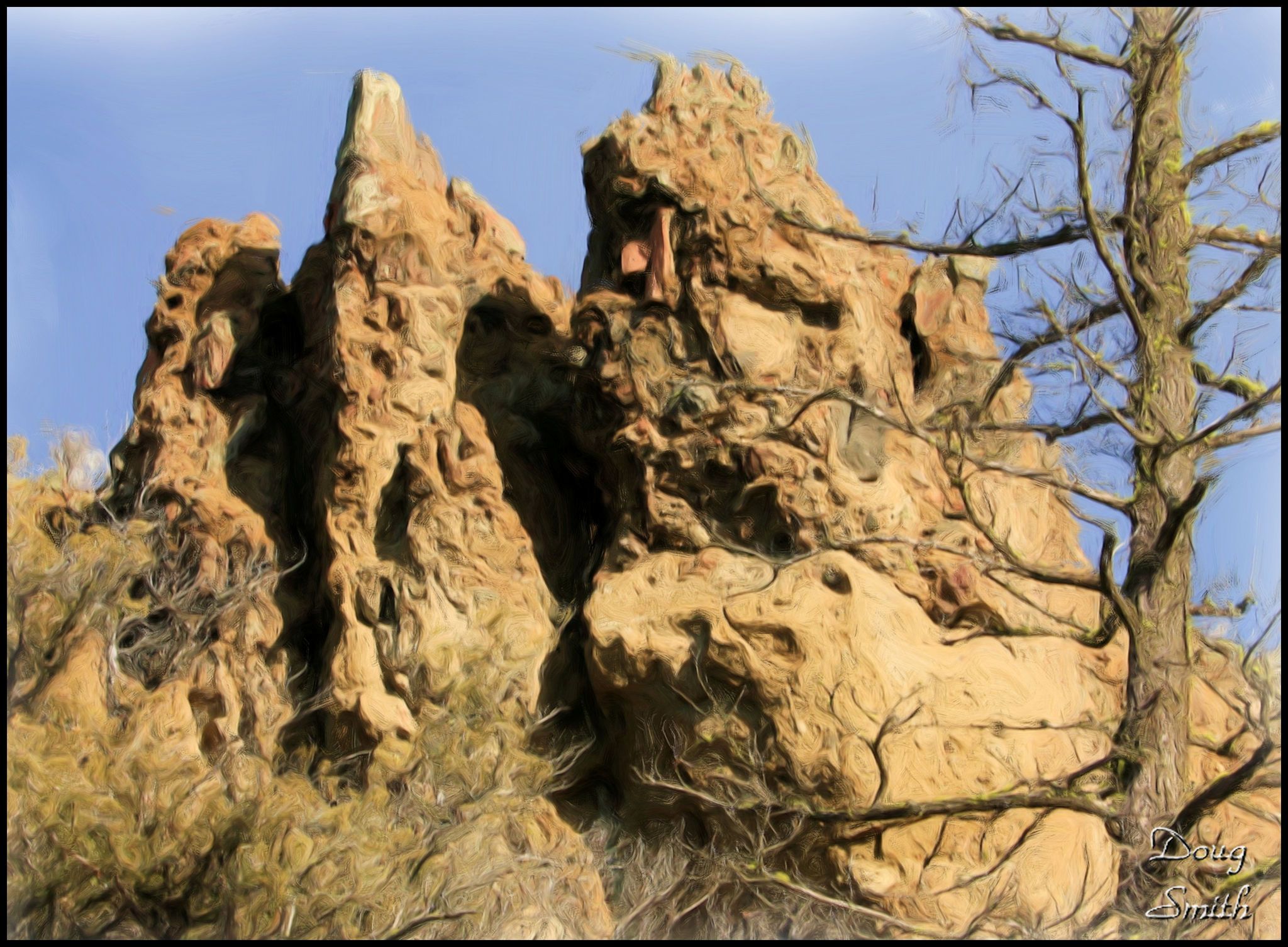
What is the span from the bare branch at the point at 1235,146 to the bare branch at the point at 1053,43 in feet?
2.43

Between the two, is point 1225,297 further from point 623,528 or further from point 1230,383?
point 623,528

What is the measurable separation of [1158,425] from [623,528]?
18.3 feet

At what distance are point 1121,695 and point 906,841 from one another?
2.41m

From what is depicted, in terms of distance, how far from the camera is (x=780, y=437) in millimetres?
13203

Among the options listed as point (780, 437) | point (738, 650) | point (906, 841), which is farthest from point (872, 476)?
point (906, 841)

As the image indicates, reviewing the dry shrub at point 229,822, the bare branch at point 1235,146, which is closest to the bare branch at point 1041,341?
the bare branch at point 1235,146

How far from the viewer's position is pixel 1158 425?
9555 mm

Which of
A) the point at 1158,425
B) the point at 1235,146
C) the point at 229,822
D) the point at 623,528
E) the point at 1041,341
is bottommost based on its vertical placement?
the point at 229,822

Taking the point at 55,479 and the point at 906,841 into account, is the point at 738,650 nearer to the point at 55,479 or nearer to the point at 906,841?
the point at 906,841

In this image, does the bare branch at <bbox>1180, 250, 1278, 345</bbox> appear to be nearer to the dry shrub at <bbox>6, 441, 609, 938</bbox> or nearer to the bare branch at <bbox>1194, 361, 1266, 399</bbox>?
the bare branch at <bbox>1194, 361, 1266, 399</bbox>

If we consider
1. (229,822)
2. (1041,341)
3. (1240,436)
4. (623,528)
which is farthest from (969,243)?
(229,822)

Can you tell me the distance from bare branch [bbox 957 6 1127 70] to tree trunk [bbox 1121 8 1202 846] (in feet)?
0.47

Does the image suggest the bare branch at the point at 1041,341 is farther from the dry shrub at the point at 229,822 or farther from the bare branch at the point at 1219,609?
the dry shrub at the point at 229,822

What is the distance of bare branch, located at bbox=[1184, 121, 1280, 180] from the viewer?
9.54 m
